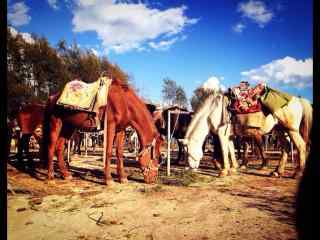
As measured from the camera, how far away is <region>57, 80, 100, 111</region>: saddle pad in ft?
22.9

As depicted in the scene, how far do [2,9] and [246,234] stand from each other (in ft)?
10.8

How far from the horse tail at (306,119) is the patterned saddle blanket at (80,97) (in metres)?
5.39

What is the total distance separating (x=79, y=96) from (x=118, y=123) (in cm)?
122

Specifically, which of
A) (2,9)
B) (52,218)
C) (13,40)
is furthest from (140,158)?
(13,40)

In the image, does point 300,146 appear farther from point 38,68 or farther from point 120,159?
point 38,68

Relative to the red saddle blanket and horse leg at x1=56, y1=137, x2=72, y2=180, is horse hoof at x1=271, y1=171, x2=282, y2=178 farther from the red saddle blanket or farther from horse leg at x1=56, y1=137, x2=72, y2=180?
horse leg at x1=56, y1=137, x2=72, y2=180

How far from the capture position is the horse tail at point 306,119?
740cm

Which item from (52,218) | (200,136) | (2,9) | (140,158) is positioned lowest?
(52,218)

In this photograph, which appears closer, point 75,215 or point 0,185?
point 0,185

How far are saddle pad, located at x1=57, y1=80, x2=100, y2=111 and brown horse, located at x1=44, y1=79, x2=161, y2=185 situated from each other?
1.16ft

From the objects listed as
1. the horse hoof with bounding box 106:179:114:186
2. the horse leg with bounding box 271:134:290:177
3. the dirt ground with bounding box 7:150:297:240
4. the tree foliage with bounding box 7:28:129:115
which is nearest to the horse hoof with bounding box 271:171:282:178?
the horse leg with bounding box 271:134:290:177

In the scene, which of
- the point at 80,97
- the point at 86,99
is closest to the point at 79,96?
the point at 80,97

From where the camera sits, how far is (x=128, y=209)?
14.8 feet

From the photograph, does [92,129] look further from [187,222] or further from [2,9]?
[2,9]
